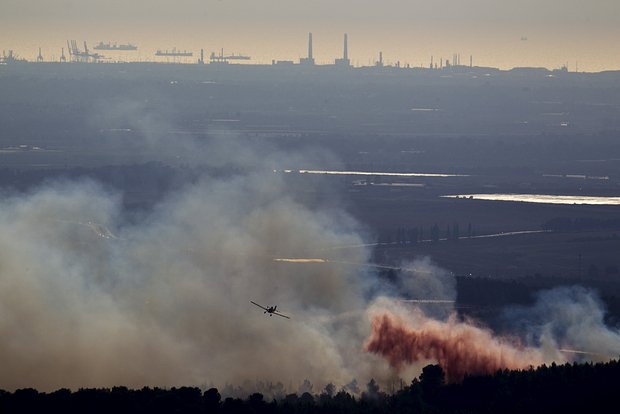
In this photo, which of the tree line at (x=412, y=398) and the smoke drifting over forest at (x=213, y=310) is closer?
the tree line at (x=412, y=398)

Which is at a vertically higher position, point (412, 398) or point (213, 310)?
point (412, 398)

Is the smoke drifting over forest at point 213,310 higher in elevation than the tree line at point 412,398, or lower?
lower

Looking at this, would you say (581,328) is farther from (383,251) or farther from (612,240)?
(612,240)

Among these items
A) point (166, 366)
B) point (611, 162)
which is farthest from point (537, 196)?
point (166, 366)

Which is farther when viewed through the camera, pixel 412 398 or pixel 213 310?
pixel 213 310
